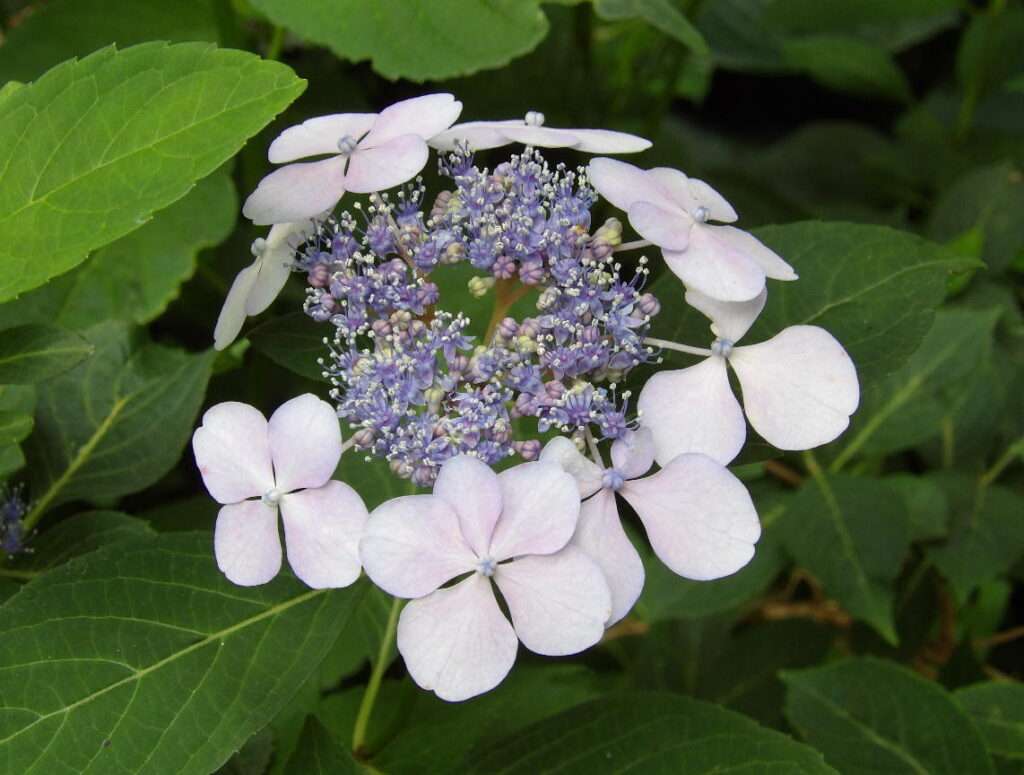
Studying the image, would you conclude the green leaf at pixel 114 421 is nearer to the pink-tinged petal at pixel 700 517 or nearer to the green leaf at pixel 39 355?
the green leaf at pixel 39 355

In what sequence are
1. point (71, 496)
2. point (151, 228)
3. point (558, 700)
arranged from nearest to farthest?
point (71, 496) → point (558, 700) → point (151, 228)

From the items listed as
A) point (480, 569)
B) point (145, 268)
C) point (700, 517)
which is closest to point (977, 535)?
point (700, 517)

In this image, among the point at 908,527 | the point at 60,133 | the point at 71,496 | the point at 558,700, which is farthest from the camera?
the point at 908,527

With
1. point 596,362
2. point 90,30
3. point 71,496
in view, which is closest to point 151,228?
point 90,30

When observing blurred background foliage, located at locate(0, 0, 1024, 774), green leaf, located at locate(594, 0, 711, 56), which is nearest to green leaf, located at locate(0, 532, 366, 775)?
blurred background foliage, located at locate(0, 0, 1024, 774)

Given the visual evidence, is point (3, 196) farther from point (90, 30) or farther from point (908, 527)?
point (908, 527)

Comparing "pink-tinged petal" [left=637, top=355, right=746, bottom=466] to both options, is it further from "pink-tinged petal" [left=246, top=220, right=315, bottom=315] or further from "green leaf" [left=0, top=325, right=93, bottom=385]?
"green leaf" [left=0, top=325, right=93, bottom=385]
